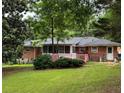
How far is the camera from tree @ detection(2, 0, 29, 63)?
7492 mm

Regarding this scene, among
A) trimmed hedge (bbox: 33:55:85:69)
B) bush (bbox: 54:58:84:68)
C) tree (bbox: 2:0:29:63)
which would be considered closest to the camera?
tree (bbox: 2:0:29:63)

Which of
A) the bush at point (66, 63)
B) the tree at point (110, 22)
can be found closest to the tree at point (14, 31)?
the bush at point (66, 63)

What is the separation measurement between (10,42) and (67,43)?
4850 mm

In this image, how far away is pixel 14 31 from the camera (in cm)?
785

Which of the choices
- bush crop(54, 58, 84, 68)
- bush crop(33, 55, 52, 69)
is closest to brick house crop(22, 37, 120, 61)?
bush crop(54, 58, 84, 68)

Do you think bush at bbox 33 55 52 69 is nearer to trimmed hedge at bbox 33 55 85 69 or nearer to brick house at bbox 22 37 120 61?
trimmed hedge at bbox 33 55 85 69

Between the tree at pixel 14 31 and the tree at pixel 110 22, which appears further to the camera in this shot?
the tree at pixel 14 31

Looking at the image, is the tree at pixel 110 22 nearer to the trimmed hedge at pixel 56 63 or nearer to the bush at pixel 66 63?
the trimmed hedge at pixel 56 63

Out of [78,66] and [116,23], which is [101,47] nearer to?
[78,66]

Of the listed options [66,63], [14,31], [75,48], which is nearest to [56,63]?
[66,63]

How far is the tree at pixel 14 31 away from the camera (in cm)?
749

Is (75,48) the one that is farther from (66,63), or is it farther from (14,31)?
(14,31)

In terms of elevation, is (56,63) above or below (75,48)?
below

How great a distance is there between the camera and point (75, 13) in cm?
346
